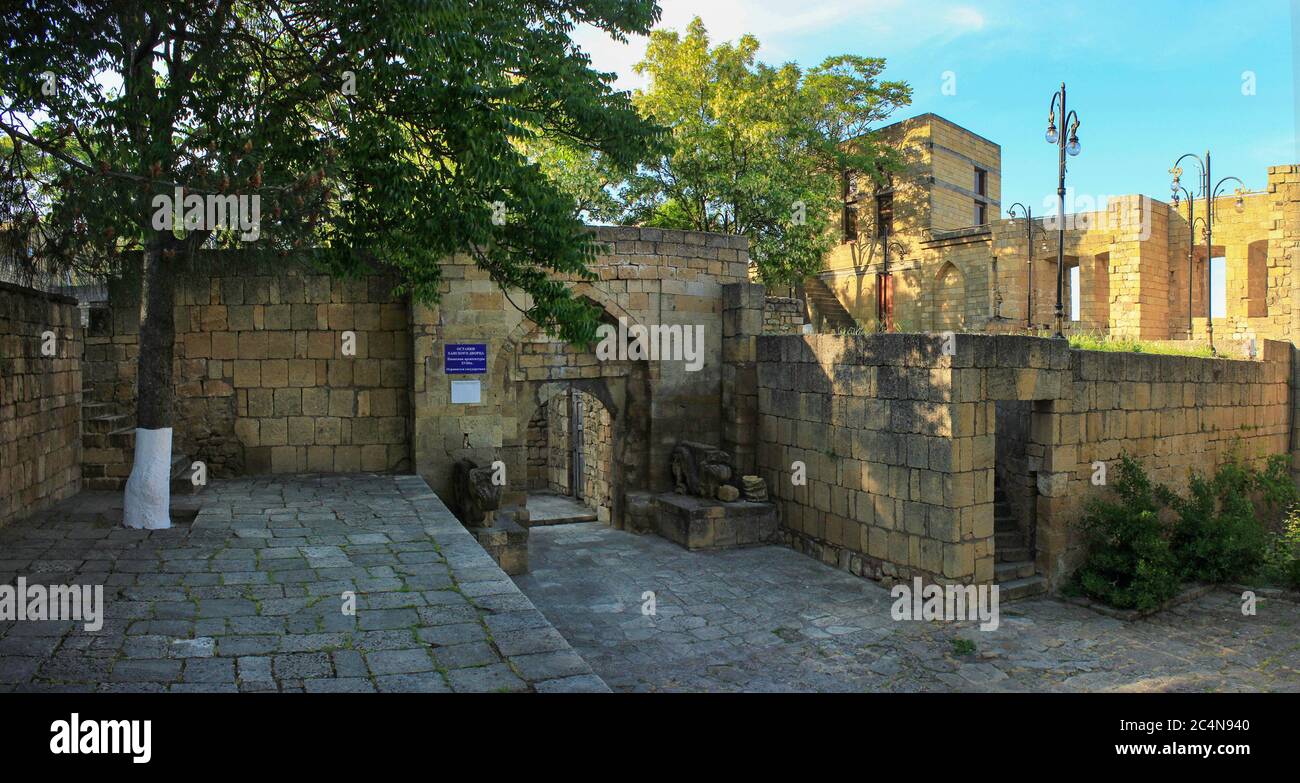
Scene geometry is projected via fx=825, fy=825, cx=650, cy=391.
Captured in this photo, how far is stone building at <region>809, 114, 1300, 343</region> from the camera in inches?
819

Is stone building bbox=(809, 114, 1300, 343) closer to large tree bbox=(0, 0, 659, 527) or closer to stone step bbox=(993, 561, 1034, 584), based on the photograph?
stone step bbox=(993, 561, 1034, 584)

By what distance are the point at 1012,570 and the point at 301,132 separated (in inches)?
351

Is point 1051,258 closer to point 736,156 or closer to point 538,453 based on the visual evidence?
point 736,156

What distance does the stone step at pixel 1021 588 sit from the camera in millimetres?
9234

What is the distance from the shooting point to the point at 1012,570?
9.62 metres

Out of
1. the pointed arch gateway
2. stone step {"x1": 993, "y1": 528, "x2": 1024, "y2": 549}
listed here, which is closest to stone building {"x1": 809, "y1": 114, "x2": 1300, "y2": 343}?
the pointed arch gateway

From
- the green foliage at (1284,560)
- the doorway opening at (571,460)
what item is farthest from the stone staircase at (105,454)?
the green foliage at (1284,560)

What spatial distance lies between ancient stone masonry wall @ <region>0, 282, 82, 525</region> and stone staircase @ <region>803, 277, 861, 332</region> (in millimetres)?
22165

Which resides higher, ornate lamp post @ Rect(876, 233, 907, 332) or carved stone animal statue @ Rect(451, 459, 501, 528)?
ornate lamp post @ Rect(876, 233, 907, 332)

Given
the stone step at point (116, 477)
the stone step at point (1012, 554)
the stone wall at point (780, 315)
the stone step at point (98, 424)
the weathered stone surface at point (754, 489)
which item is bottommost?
the stone step at point (1012, 554)

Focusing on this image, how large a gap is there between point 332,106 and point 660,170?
1161cm

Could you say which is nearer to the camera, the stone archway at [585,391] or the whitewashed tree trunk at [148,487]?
the whitewashed tree trunk at [148,487]

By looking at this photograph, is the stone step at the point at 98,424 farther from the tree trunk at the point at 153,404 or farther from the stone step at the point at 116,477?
the tree trunk at the point at 153,404

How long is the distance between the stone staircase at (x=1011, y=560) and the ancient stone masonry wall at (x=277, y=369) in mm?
7517
